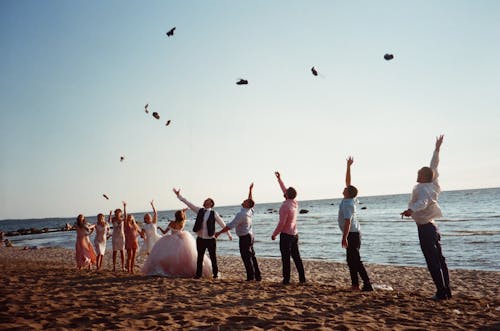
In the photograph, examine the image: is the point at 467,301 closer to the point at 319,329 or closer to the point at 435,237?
the point at 435,237

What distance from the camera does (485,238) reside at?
916 inches

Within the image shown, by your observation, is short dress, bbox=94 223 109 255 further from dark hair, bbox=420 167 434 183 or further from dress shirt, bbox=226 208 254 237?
dark hair, bbox=420 167 434 183

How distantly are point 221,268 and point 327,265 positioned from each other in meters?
5.21

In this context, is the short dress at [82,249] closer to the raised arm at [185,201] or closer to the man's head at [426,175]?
the raised arm at [185,201]

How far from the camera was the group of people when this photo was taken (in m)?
6.75

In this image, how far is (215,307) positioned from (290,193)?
3.65 metres

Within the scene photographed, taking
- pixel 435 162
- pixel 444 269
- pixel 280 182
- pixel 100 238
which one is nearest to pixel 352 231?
pixel 444 269

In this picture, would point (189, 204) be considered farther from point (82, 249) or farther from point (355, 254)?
point (82, 249)

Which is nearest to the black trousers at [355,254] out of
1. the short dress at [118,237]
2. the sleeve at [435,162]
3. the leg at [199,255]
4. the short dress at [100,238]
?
the sleeve at [435,162]

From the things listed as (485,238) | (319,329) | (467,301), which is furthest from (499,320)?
(485,238)

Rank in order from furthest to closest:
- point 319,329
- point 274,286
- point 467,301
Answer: point 274,286 → point 467,301 → point 319,329

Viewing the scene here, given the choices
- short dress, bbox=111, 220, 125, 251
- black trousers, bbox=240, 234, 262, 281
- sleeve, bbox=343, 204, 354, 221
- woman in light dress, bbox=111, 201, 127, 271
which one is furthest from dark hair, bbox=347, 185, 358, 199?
short dress, bbox=111, 220, 125, 251

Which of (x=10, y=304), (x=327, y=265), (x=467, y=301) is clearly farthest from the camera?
(x=327, y=265)

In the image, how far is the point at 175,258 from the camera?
390 inches
